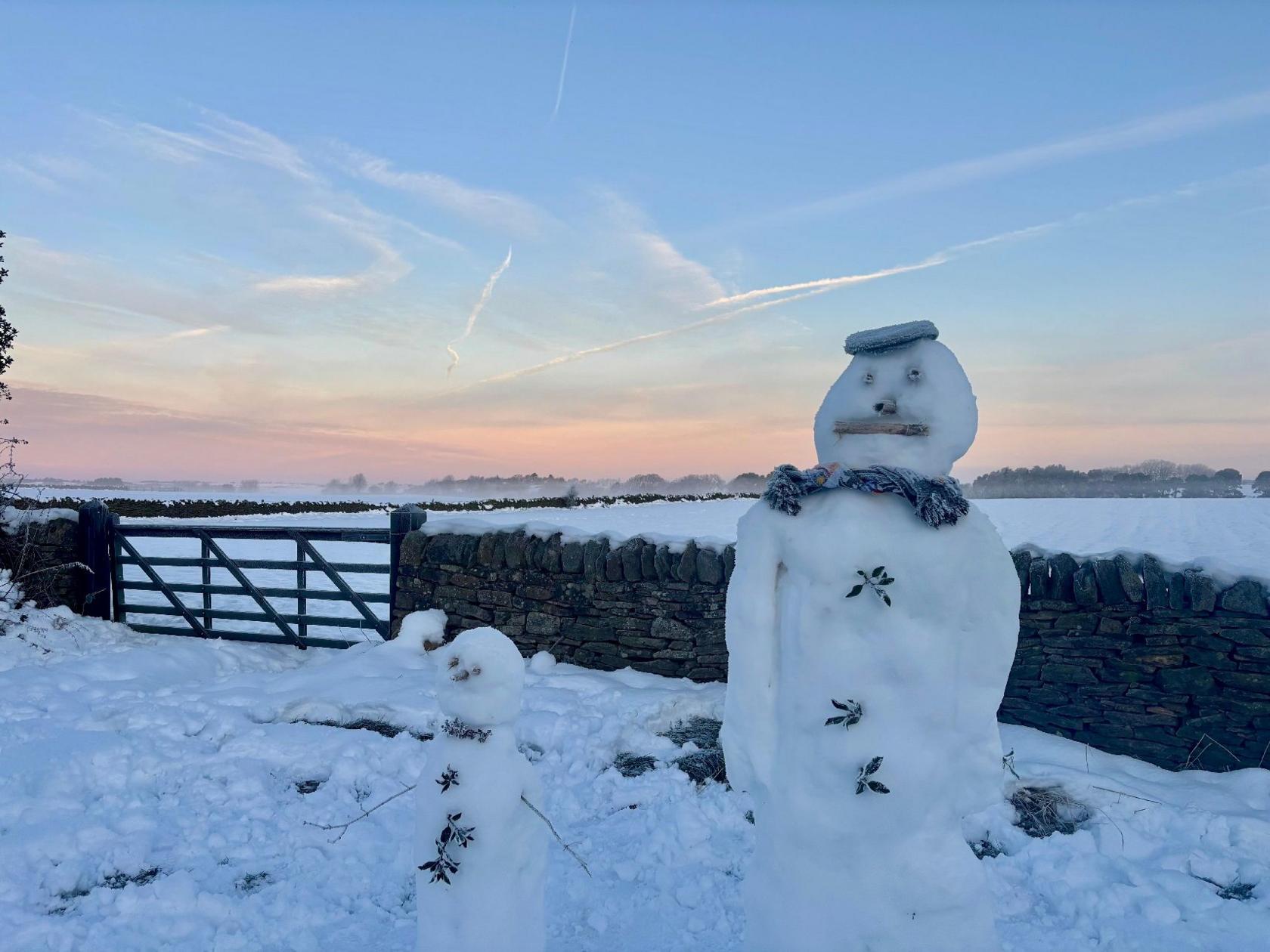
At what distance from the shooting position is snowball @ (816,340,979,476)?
8.53 ft

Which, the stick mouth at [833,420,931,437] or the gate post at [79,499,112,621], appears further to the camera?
the gate post at [79,499,112,621]

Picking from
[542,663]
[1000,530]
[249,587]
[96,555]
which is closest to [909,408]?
[542,663]

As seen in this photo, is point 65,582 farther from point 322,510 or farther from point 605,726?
point 322,510

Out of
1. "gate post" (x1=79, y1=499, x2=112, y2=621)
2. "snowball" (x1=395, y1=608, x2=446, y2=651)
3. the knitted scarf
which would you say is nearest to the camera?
the knitted scarf

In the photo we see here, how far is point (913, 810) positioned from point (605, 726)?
310cm

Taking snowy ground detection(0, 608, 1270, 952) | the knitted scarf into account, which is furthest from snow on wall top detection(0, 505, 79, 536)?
the knitted scarf

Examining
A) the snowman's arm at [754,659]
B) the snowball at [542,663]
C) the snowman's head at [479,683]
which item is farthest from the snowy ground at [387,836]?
the snowman's head at [479,683]

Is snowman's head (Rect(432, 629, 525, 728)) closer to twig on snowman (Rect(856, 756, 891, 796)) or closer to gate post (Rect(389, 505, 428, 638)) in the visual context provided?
twig on snowman (Rect(856, 756, 891, 796))

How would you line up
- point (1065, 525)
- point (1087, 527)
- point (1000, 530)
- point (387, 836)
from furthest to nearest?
point (1065, 525) → point (1000, 530) → point (1087, 527) → point (387, 836)

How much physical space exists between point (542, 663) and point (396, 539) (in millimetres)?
2061

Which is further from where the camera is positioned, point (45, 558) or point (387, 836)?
point (45, 558)

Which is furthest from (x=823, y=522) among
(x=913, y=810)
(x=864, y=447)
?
(x=913, y=810)

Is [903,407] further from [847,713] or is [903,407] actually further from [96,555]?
[96,555]

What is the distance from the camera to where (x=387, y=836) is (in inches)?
153
